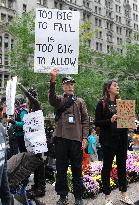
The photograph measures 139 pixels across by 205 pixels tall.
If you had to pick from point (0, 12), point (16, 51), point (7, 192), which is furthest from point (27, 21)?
point (7, 192)

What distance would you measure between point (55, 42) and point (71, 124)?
1.39 metres

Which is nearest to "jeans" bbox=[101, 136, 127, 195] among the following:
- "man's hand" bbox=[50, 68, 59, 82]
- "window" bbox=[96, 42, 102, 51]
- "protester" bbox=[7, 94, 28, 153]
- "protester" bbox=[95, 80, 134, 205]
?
"protester" bbox=[95, 80, 134, 205]

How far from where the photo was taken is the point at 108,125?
6.36 m

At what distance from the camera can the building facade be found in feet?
185

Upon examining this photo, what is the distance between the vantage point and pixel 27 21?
40219mm

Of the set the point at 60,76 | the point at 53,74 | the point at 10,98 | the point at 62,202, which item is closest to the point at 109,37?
the point at 60,76

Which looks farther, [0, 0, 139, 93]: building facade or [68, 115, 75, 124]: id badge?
[0, 0, 139, 93]: building facade

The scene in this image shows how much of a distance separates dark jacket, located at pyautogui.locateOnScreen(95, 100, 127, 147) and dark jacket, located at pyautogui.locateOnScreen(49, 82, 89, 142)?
255 mm

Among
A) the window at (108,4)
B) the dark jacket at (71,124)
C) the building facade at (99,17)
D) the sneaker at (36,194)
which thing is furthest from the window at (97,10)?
the dark jacket at (71,124)

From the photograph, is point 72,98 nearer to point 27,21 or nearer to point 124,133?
point 124,133

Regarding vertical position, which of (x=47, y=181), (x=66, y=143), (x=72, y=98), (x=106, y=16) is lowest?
(x=47, y=181)

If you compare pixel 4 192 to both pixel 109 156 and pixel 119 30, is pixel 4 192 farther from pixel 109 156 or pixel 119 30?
pixel 119 30

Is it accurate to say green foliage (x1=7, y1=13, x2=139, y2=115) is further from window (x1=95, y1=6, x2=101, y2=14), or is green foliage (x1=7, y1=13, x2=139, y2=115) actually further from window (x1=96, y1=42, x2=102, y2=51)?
window (x1=95, y1=6, x2=101, y2=14)

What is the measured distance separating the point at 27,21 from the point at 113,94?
34.8 meters
